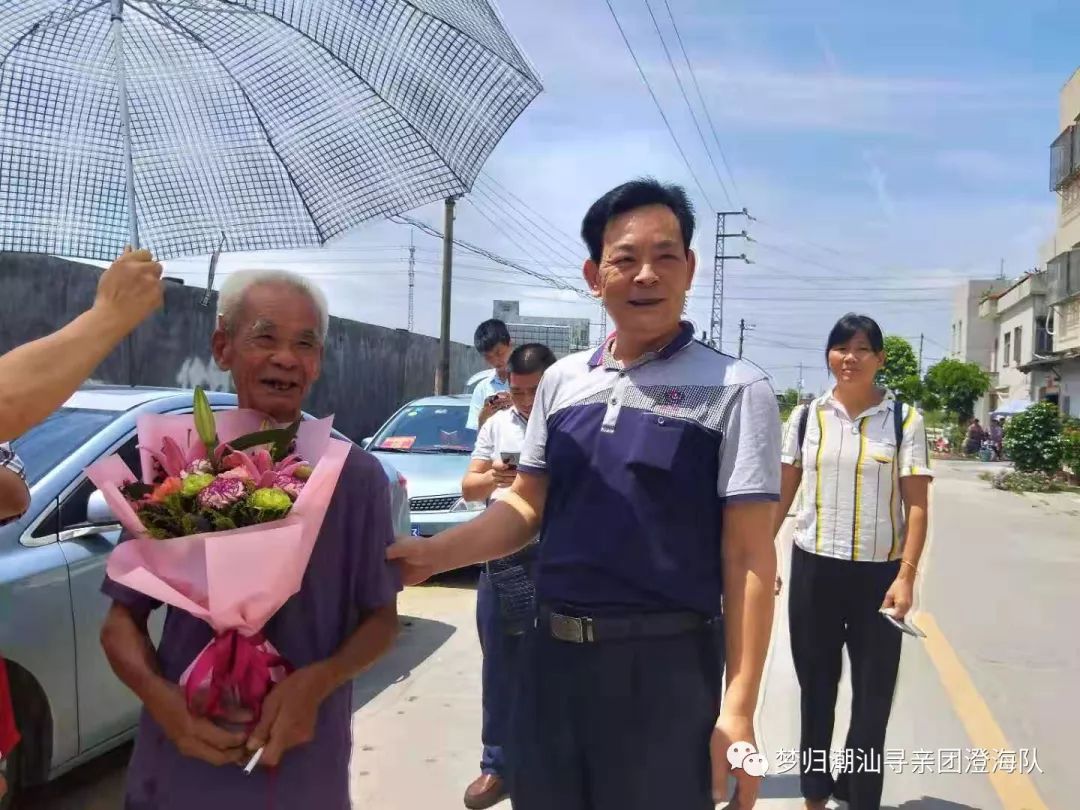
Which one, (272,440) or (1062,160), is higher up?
(1062,160)

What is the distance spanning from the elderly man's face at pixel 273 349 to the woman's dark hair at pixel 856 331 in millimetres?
2571

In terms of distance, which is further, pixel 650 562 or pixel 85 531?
pixel 85 531

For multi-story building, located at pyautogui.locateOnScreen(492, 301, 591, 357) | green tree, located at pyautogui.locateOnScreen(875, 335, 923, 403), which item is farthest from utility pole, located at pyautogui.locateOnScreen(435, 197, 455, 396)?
multi-story building, located at pyautogui.locateOnScreen(492, 301, 591, 357)

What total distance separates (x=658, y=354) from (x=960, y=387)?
144 feet

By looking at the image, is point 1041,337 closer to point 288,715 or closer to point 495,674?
point 495,674

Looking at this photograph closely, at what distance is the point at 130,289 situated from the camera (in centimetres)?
160

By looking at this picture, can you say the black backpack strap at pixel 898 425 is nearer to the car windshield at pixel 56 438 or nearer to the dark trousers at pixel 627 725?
the dark trousers at pixel 627 725

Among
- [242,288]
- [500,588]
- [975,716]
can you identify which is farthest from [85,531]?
[975,716]

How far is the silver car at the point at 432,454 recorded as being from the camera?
777 centimetres

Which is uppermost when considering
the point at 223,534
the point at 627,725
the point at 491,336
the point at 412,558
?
the point at 491,336

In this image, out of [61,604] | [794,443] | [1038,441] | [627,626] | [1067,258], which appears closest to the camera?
[627,626]

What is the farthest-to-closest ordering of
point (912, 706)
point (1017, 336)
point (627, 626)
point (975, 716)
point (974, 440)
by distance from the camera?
1. point (1017, 336)
2. point (974, 440)
3. point (912, 706)
4. point (975, 716)
5. point (627, 626)

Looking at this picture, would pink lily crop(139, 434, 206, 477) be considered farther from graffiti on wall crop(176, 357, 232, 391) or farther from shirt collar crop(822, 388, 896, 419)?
graffiti on wall crop(176, 357, 232, 391)

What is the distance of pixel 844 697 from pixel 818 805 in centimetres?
153
